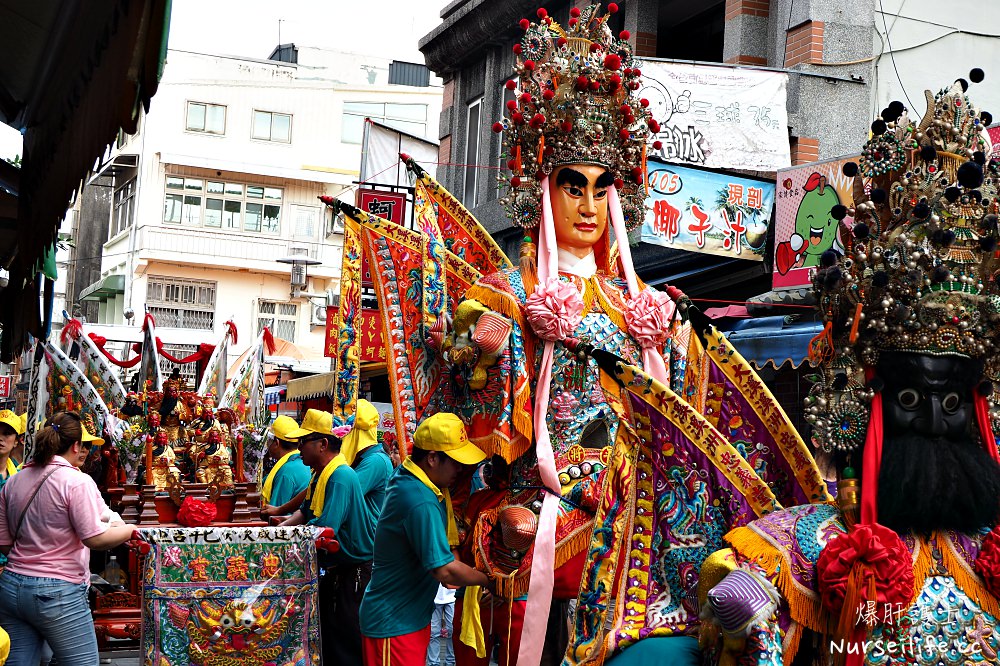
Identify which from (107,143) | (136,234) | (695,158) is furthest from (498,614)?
(136,234)

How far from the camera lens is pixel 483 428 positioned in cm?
504

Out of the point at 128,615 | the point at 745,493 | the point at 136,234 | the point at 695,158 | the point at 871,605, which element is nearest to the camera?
the point at 871,605

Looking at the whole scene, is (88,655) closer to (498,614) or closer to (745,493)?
(498,614)

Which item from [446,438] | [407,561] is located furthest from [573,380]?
[407,561]

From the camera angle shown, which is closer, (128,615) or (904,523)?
(904,523)

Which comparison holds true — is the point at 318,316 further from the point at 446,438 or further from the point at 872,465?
the point at 872,465

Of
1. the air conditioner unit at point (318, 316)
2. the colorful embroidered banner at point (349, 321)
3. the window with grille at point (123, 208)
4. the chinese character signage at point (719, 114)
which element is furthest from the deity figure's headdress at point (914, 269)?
the window with grille at point (123, 208)

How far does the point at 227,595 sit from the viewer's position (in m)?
5.56

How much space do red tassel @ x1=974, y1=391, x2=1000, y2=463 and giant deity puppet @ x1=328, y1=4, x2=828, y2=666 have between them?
19.0 inches

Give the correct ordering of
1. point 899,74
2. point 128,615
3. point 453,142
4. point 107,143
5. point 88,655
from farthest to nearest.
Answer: point 453,142 → point 899,74 → point 128,615 → point 88,655 → point 107,143

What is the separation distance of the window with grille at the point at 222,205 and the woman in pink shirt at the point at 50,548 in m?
28.9

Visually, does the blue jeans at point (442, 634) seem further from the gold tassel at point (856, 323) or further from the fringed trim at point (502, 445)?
the gold tassel at point (856, 323)

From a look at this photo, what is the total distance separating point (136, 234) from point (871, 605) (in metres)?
32.2

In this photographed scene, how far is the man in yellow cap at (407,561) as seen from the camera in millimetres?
4668
